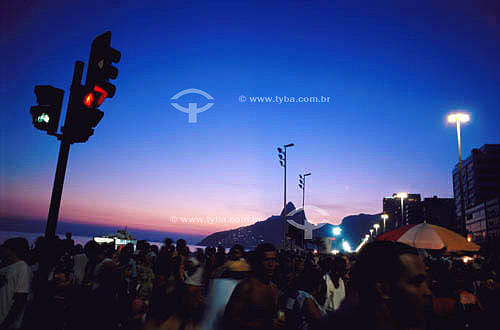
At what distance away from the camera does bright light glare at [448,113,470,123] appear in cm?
2037

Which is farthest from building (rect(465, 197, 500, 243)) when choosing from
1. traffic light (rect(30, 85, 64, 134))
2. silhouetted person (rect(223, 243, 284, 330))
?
traffic light (rect(30, 85, 64, 134))

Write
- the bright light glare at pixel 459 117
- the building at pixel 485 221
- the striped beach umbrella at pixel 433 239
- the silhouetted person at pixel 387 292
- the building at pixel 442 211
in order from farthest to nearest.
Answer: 1. the building at pixel 442 211
2. the building at pixel 485 221
3. the bright light glare at pixel 459 117
4. the striped beach umbrella at pixel 433 239
5. the silhouetted person at pixel 387 292

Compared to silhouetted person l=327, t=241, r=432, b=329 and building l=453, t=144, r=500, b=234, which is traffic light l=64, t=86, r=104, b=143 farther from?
building l=453, t=144, r=500, b=234

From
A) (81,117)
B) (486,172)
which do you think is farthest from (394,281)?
(486,172)

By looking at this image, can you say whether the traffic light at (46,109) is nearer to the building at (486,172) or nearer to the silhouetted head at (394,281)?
the silhouetted head at (394,281)

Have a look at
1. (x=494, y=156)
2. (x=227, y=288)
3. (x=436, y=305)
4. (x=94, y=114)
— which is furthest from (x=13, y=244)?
(x=494, y=156)

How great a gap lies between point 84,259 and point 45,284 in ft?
15.4

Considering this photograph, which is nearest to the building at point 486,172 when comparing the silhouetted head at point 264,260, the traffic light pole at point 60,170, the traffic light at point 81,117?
the silhouetted head at point 264,260

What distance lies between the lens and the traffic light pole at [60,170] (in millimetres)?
4453

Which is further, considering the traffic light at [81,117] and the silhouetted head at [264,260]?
the traffic light at [81,117]

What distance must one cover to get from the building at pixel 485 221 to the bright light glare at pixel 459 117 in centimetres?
6754

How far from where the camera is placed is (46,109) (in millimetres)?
4848

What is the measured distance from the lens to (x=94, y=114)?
4.91m

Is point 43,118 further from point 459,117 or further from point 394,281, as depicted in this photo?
point 459,117
